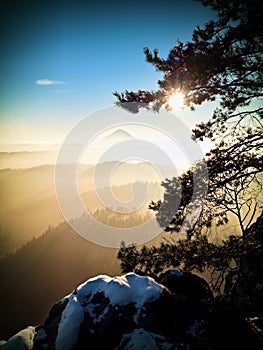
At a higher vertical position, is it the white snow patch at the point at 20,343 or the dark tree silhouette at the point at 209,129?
the dark tree silhouette at the point at 209,129

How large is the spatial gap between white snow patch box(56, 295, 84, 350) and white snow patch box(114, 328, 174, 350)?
254cm

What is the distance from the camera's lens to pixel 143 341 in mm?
8906

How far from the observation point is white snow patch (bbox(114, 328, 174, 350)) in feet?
28.6

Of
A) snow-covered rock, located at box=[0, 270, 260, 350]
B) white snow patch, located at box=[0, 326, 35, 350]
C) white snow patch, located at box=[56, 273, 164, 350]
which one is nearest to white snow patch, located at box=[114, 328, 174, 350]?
snow-covered rock, located at box=[0, 270, 260, 350]

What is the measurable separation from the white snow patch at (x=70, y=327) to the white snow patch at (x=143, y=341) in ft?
8.32

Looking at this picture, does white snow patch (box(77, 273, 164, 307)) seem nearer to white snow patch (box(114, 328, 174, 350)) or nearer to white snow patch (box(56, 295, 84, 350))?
white snow patch (box(56, 295, 84, 350))

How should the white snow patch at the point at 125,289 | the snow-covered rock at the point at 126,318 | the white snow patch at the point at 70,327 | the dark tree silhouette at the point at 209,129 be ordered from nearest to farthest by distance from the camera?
the dark tree silhouette at the point at 209,129 → the snow-covered rock at the point at 126,318 → the white snow patch at the point at 70,327 → the white snow patch at the point at 125,289

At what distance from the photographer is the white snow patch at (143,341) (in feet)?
28.6

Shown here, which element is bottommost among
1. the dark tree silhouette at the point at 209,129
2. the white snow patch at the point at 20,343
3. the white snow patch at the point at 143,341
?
the white snow patch at the point at 20,343

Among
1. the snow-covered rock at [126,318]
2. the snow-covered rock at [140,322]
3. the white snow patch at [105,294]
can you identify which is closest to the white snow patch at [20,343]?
the snow-covered rock at [140,322]

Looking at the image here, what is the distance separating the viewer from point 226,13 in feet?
20.4

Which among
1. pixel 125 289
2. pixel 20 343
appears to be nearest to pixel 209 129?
pixel 125 289

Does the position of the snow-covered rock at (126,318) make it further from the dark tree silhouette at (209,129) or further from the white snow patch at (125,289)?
the dark tree silhouette at (209,129)

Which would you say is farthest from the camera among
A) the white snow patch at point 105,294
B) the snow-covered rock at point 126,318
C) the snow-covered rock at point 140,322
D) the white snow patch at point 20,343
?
the white snow patch at point 20,343
